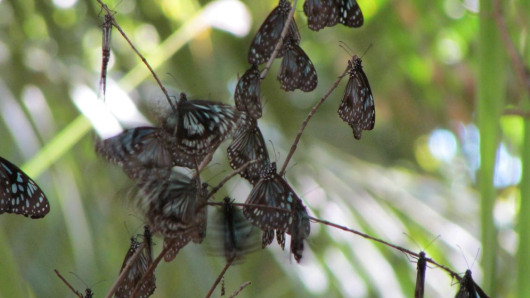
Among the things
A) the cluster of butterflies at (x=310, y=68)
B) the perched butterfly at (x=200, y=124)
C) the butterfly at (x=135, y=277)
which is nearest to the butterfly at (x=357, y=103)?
the cluster of butterflies at (x=310, y=68)

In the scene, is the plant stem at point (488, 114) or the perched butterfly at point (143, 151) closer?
the perched butterfly at point (143, 151)

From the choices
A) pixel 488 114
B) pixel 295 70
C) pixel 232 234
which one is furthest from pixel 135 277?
pixel 488 114

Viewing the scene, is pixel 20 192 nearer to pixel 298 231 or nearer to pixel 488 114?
pixel 298 231

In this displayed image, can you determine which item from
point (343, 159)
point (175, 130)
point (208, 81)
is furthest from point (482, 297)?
point (343, 159)

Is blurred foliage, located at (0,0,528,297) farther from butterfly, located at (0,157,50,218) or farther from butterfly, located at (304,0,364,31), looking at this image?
butterfly, located at (304,0,364,31)

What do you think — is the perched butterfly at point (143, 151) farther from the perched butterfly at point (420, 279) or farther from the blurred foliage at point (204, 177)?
the blurred foliage at point (204, 177)

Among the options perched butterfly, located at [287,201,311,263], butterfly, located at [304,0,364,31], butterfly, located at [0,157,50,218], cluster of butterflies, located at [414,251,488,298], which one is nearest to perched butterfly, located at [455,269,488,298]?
cluster of butterflies, located at [414,251,488,298]
